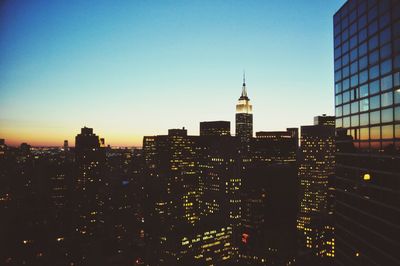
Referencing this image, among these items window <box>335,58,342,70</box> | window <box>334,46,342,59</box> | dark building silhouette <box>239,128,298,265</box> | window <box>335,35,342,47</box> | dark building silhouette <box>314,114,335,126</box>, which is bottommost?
dark building silhouette <box>239,128,298,265</box>

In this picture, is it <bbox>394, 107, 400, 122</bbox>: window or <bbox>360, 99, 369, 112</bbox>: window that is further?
<bbox>360, 99, 369, 112</bbox>: window

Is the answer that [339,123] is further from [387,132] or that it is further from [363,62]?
[387,132]

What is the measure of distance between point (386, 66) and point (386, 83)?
0.91 meters

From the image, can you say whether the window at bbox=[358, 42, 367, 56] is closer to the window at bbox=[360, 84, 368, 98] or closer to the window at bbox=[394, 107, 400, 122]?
the window at bbox=[360, 84, 368, 98]

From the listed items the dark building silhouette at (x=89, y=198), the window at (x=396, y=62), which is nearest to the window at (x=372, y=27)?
the window at (x=396, y=62)

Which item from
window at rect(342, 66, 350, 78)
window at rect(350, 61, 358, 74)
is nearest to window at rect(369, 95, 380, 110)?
window at rect(350, 61, 358, 74)

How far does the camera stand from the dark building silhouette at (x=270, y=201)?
109 meters

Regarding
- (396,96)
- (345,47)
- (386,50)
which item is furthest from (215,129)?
(396,96)

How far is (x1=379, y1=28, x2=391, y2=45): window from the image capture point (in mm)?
18031

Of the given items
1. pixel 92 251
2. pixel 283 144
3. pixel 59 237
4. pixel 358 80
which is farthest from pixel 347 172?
pixel 283 144

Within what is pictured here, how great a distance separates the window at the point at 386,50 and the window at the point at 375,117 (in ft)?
10.3

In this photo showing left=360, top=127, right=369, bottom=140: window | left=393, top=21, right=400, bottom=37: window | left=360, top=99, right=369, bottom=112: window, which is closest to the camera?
left=393, top=21, right=400, bottom=37: window

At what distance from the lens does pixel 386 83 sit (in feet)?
60.2

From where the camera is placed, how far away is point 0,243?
41.6 m
